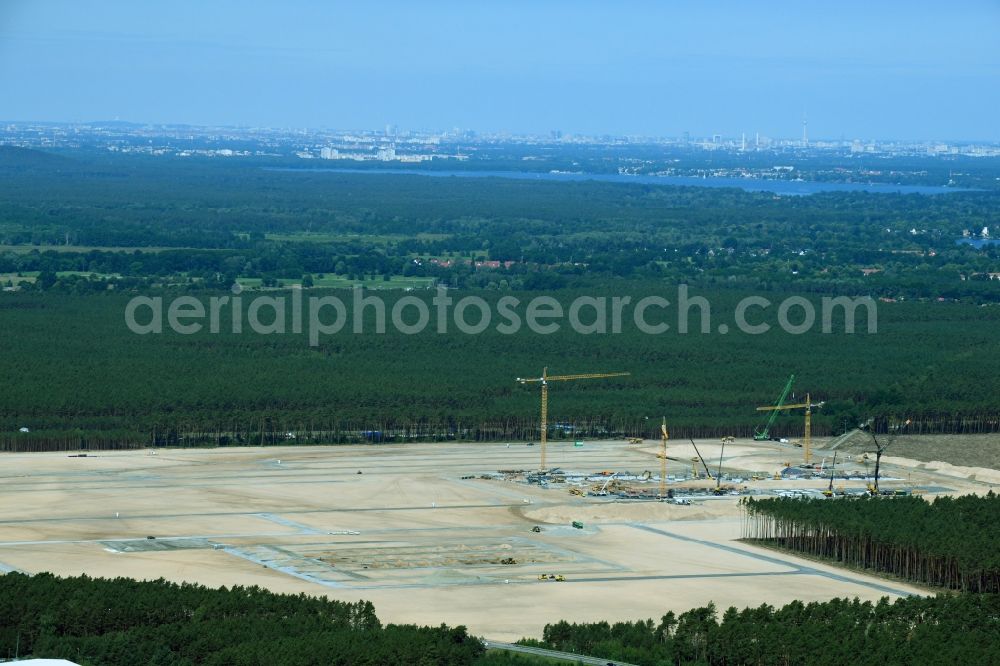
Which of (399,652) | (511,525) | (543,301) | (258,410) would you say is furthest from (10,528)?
(543,301)

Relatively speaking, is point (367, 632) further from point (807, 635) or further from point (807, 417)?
point (807, 417)

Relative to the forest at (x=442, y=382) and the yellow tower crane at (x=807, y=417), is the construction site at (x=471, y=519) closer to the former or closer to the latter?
the yellow tower crane at (x=807, y=417)

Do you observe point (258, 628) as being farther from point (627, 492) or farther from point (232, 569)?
point (627, 492)

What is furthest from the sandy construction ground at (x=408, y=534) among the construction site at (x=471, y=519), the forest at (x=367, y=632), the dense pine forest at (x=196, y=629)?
the dense pine forest at (x=196, y=629)

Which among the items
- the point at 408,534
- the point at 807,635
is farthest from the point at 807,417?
the point at 807,635

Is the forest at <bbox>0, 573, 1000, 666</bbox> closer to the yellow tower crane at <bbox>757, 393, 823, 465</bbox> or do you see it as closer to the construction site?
the construction site

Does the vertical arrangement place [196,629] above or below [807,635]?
above
